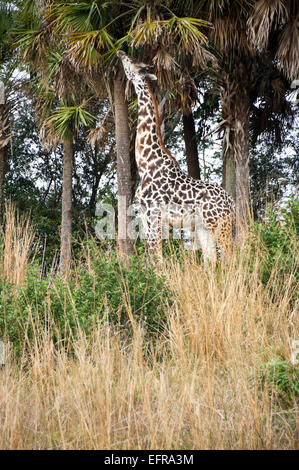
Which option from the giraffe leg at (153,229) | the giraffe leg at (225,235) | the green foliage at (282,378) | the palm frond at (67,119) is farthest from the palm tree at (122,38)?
the green foliage at (282,378)

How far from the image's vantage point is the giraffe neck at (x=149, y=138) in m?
8.50

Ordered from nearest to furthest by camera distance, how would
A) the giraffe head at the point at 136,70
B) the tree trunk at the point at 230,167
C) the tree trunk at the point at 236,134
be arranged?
the giraffe head at the point at 136,70 < the tree trunk at the point at 236,134 < the tree trunk at the point at 230,167

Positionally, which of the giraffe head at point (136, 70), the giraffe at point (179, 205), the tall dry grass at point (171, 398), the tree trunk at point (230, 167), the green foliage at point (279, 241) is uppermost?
the giraffe head at point (136, 70)

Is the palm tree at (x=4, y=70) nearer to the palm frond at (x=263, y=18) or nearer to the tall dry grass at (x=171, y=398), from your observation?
the palm frond at (x=263, y=18)

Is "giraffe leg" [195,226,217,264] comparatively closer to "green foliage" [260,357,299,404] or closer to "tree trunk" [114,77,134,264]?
"tree trunk" [114,77,134,264]

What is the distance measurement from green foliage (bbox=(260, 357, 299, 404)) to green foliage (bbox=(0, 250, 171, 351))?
1444 millimetres

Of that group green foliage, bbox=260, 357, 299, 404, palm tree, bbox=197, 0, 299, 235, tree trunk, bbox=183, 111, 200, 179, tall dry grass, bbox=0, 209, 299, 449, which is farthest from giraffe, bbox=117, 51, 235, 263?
tree trunk, bbox=183, 111, 200, 179

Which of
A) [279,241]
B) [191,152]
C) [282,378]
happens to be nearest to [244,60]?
[191,152]

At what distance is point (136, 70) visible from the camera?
870 cm

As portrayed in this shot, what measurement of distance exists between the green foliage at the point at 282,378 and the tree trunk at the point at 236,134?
263 inches

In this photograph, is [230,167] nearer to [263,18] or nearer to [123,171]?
[123,171]
